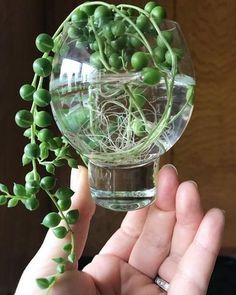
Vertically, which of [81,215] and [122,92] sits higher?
[122,92]

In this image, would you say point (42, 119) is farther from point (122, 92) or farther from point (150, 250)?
point (150, 250)

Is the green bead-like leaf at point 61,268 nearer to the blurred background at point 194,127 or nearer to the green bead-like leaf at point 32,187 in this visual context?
the green bead-like leaf at point 32,187

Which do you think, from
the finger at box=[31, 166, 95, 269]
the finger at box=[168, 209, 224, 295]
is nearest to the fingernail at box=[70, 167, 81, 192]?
the finger at box=[31, 166, 95, 269]

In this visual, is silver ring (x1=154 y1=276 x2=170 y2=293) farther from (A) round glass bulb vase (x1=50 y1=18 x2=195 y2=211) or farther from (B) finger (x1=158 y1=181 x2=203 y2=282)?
(A) round glass bulb vase (x1=50 y1=18 x2=195 y2=211)

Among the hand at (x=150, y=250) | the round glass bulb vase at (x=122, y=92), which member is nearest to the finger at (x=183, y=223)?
the hand at (x=150, y=250)

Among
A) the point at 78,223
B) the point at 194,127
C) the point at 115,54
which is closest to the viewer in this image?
the point at 115,54

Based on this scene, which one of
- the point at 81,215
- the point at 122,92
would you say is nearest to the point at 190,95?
the point at 122,92

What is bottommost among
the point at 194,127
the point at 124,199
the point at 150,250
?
the point at 194,127

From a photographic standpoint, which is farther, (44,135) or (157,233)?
(157,233)

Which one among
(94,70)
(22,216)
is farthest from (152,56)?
(22,216)

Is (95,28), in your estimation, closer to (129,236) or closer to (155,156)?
(155,156)
